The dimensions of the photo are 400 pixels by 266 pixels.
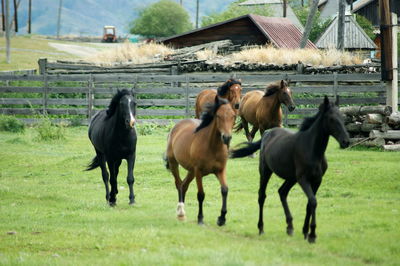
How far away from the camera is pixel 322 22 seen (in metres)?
69.1

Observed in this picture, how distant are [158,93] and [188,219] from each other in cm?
1758

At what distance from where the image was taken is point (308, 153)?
959cm

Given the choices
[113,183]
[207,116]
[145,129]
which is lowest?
[113,183]

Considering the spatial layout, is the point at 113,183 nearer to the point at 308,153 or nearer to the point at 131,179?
the point at 131,179

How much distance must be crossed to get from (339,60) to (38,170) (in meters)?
16.4

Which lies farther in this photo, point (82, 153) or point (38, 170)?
point (82, 153)

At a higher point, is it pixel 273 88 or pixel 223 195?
pixel 273 88

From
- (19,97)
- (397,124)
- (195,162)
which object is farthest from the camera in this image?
(19,97)

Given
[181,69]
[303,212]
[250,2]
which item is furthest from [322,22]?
[303,212]

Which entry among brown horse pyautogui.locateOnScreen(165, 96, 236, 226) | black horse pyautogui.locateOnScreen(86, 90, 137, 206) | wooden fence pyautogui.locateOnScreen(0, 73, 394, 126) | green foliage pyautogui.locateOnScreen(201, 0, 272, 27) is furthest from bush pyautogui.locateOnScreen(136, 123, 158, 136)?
green foliage pyautogui.locateOnScreen(201, 0, 272, 27)

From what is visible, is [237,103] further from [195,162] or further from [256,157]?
[195,162]

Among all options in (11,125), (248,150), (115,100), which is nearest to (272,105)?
(115,100)

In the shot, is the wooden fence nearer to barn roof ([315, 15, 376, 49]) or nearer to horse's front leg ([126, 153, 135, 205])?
horse's front leg ([126, 153, 135, 205])

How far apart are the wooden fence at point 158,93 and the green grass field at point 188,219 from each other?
6748 mm
